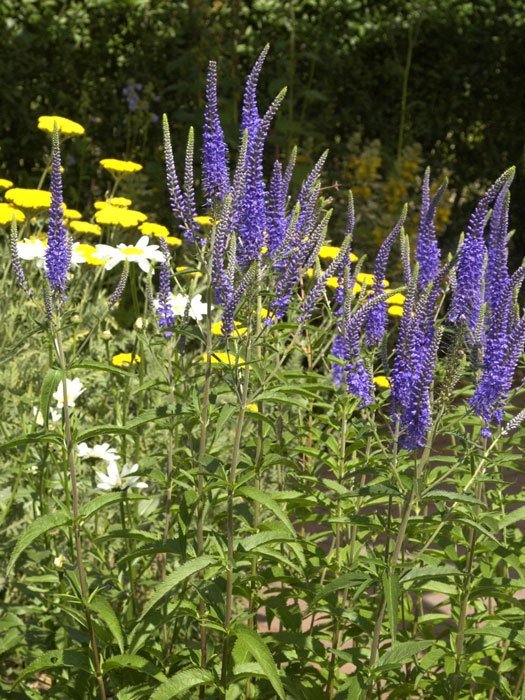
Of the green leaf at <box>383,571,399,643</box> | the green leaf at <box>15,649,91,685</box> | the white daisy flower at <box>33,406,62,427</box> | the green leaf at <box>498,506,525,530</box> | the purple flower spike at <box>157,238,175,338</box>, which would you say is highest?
the purple flower spike at <box>157,238,175,338</box>

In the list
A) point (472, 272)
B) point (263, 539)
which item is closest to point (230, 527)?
point (263, 539)

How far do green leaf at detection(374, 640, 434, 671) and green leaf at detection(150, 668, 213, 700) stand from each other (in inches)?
17.4

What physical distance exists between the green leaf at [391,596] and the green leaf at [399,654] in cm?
13

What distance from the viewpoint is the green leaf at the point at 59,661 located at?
8.84 ft

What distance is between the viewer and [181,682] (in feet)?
8.28

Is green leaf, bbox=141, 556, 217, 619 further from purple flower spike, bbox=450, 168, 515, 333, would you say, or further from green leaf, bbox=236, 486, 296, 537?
purple flower spike, bbox=450, 168, 515, 333

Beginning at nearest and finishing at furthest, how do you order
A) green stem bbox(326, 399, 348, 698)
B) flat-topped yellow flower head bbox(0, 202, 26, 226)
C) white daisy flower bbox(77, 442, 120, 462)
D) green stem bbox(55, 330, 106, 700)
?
green stem bbox(55, 330, 106, 700), green stem bbox(326, 399, 348, 698), white daisy flower bbox(77, 442, 120, 462), flat-topped yellow flower head bbox(0, 202, 26, 226)

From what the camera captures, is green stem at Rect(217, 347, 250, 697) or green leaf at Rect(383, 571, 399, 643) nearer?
green leaf at Rect(383, 571, 399, 643)

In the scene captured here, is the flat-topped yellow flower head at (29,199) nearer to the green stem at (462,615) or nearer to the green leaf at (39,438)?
the green leaf at (39,438)

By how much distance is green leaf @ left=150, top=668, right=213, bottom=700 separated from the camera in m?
2.48

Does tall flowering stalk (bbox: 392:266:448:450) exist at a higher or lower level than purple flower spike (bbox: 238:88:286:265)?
lower

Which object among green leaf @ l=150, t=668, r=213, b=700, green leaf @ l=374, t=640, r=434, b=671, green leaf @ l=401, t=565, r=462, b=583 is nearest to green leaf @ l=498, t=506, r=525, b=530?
green leaf @ l=401, t=565, r=462, b=583

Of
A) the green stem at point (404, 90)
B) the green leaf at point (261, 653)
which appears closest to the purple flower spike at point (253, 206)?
the green leaf at point (261, 653)

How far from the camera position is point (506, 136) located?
29.4 feet
